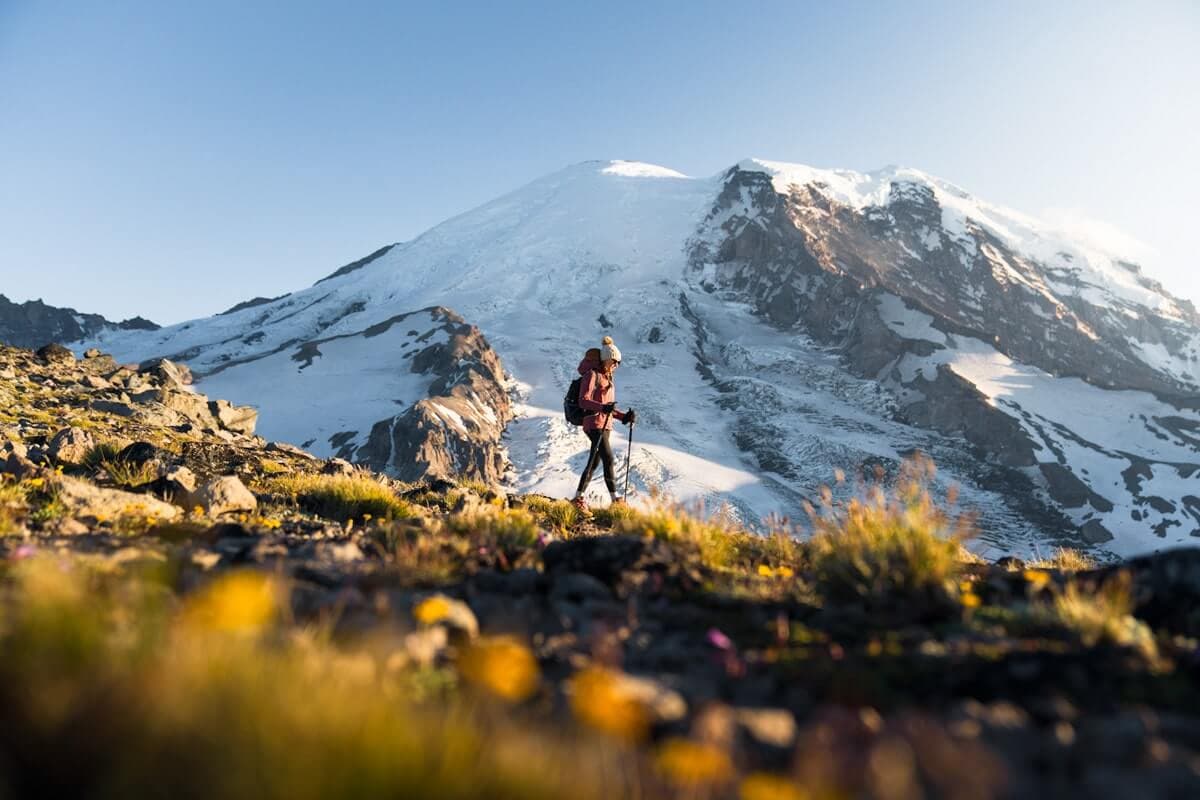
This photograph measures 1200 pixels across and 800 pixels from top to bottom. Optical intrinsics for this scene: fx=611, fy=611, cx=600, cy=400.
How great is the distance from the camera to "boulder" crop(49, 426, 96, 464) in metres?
7.40

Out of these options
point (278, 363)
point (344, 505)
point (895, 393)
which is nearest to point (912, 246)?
point (895, 393)

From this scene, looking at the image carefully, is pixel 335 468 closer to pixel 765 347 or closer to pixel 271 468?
pixel 271 468

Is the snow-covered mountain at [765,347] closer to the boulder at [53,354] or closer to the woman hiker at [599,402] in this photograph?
the woman hiker at [599,402]

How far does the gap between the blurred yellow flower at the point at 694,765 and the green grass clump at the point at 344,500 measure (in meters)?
6.03

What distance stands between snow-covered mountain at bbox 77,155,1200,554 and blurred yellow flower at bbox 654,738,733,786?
1578cm

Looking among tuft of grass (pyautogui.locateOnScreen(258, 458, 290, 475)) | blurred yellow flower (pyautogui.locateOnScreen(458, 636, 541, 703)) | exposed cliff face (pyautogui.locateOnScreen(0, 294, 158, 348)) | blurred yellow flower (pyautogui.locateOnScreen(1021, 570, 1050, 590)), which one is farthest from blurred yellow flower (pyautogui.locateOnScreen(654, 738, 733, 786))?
exposed cliff face (pyautogui.locateOnScreen(0, 294, 158, 348))

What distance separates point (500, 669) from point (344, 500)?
646 cm

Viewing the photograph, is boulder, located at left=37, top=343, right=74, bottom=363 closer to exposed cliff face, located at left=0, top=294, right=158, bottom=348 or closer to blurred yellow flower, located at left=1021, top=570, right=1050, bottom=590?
blurred yellow flower, located at left=1021, top=570, right=1050, bottom=590

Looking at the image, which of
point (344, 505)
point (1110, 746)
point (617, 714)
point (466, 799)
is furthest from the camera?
point (344, 505)

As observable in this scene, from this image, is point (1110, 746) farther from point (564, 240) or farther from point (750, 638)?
point (564, 240)

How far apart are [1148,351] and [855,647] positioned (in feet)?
628

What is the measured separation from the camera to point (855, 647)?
2.70m

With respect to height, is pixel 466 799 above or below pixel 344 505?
above

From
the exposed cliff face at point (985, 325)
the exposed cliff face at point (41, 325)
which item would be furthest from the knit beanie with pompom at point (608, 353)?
the exposed cliff face at point (41, 325)
